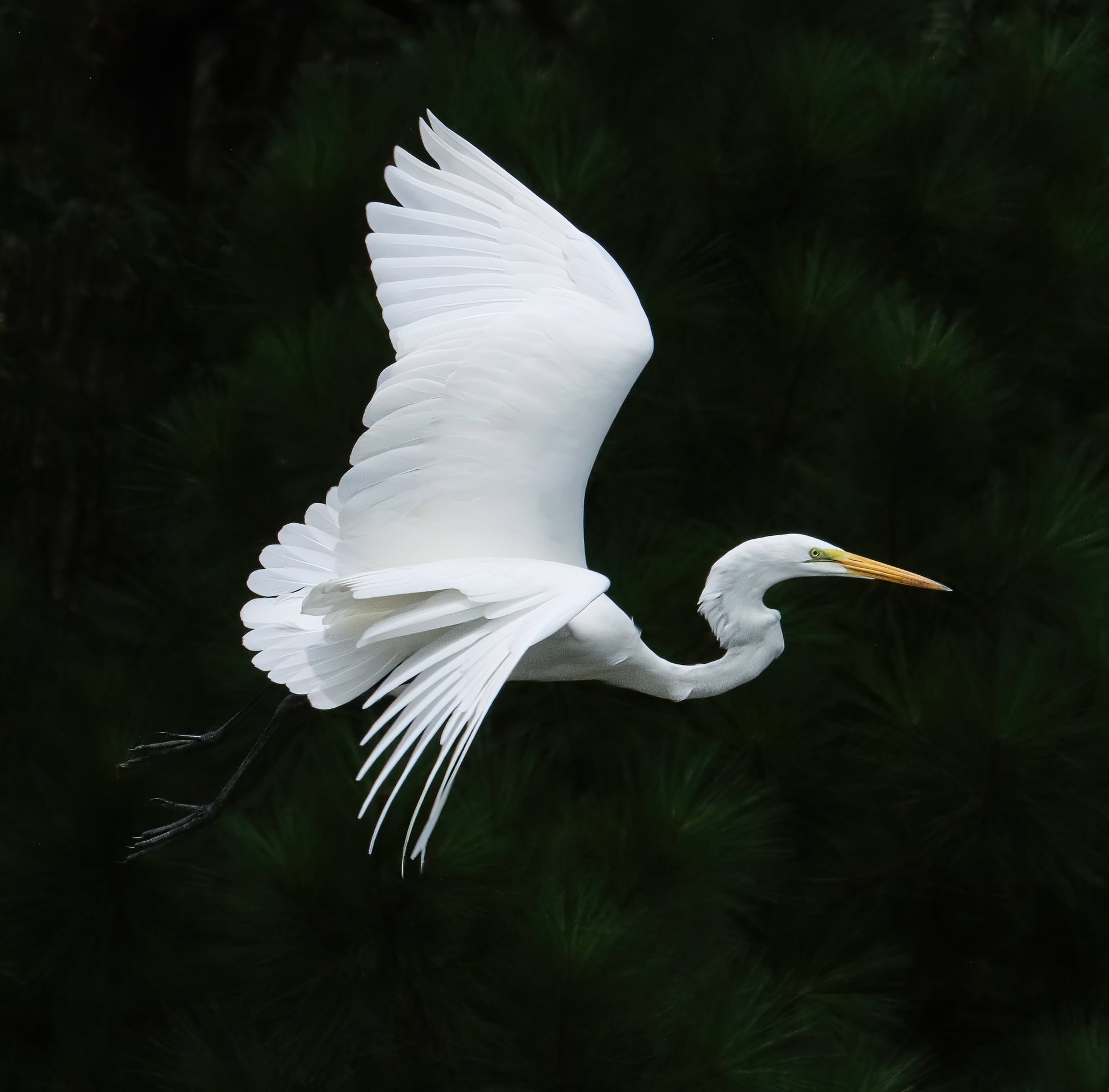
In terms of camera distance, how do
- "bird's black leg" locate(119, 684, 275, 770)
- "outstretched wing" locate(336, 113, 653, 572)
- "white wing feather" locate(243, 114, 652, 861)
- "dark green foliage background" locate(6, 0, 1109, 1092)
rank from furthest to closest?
"bird's black leg" locate(119, 684, 275, 770)
"outstretched wing" locate(336, 113, 653, 572)
"white wing feather" locate(243, 114, 652, 861)
"dark green foliage background" locate(6, 0, 1109, 1092)

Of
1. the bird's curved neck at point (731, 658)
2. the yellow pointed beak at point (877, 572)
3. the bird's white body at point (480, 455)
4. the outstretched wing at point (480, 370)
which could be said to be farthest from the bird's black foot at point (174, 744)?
the yellow pointed beak at point (877, 572)

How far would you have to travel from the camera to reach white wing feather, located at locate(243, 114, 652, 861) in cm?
206

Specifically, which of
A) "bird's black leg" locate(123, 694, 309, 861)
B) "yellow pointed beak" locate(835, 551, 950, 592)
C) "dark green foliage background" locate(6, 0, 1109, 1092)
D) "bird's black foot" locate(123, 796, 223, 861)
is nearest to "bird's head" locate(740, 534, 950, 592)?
"yellow pointed beak" locate(835, 551, 950, 592)

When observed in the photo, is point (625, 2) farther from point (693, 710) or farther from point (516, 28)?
point (693, 710)

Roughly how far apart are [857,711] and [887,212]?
70 cm

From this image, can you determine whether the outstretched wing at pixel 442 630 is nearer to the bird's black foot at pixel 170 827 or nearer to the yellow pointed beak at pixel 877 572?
the bird's black foot at pixel 170 827

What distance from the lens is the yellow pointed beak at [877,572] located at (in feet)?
7.07

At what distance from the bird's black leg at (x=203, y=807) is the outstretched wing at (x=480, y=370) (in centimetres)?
24

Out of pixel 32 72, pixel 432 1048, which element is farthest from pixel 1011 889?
pixel 32 72

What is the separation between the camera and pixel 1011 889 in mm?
2459

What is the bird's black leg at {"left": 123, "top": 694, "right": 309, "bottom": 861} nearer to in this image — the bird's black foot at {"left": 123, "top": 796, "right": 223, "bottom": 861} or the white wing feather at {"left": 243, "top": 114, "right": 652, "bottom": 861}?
the bird's black foot at {"left": 123, "top": 796, "right": 223, "bottom": 861}

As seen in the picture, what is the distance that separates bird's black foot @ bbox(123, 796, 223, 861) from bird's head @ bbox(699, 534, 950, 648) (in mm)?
664

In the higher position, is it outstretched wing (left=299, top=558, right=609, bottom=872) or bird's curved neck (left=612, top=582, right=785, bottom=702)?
outstretched wing (left=299, top=558, right=609, bottom=872)

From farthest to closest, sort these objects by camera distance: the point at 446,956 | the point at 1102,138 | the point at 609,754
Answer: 1. the point at 1102,138
2. the point at 609,754
3. the point at 446,956
